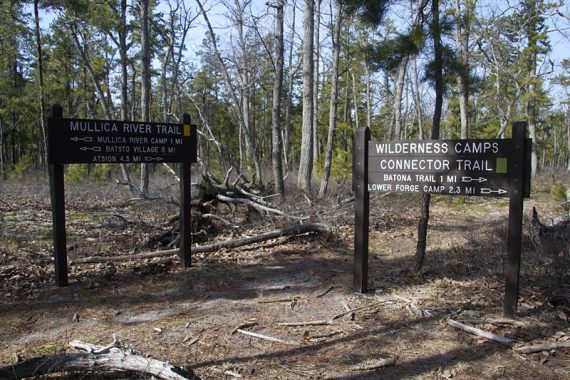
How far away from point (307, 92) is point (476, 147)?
32.5ft

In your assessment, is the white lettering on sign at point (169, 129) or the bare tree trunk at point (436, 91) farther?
the white lettering on sign at point (169, 129)

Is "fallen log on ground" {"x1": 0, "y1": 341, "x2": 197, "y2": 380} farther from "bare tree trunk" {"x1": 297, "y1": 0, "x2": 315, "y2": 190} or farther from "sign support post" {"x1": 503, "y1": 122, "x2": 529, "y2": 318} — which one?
Answer: "bare tree trunk" {"x1": 297, "y1": 0, "x2": 315, "y2": 190}

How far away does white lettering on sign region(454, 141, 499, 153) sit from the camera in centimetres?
451

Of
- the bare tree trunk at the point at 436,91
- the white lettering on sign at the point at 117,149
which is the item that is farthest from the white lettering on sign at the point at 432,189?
the white lettering on sign at the point at 117,149

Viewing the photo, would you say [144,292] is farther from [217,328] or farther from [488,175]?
[488,175]

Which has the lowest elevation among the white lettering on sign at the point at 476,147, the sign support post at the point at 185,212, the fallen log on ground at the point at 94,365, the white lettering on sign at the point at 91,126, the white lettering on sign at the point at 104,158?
the fallen log on ground at the point at 94,365

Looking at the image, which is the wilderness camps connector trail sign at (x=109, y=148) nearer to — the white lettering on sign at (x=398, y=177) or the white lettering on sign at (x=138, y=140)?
the white lettering on sign at (x=138, y=140)

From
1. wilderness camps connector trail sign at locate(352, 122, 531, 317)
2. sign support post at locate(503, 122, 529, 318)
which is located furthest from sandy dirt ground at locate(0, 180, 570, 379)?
wilderness camps connector trail sign at locate(352, 122, 531, 317)

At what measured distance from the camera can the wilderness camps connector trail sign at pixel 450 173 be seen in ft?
14.3

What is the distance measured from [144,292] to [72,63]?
77.5 ft

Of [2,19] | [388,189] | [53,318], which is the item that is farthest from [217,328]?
[2,19]

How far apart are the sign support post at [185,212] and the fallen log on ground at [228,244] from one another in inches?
21.2

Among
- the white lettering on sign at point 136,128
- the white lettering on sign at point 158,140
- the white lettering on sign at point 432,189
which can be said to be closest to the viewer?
the white lettering on sign at point 432,189

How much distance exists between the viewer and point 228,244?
755 cm
